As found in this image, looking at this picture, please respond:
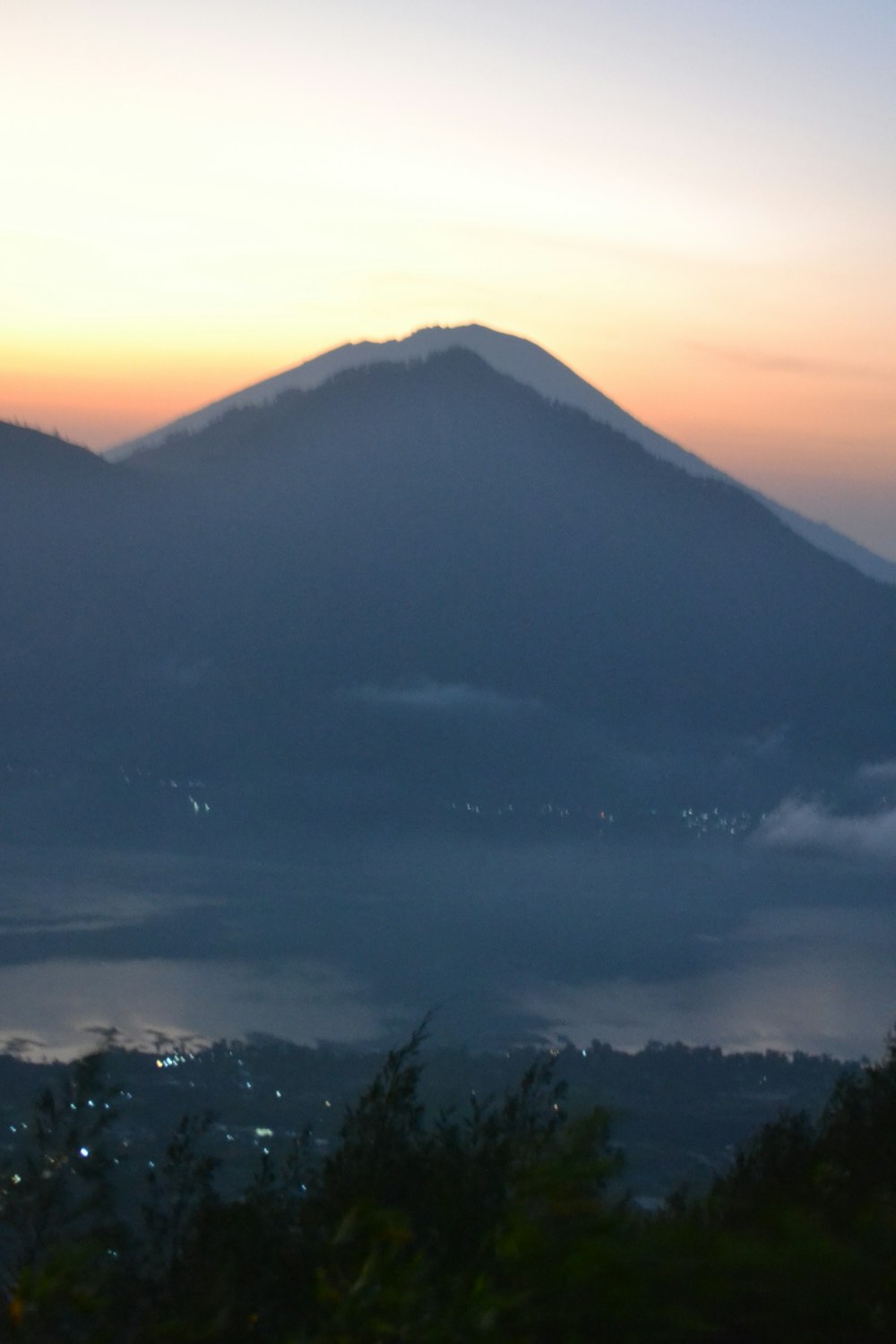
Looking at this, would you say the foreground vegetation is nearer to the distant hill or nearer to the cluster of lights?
the cluster of lights

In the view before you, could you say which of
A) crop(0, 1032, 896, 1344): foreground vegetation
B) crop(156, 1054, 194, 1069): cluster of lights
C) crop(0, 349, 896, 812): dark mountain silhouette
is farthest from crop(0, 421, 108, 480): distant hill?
crop(0, 1032, 896, 1344): foreground vegetation

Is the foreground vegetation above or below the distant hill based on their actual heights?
below

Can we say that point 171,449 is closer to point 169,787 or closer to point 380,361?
point 380,361

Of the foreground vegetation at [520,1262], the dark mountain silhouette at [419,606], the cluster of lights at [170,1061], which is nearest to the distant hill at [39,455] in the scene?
the dark mountain silhouette at [419,606]

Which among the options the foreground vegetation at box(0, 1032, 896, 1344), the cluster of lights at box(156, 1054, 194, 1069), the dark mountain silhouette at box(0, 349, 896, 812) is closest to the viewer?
the foreground vegetation at box(0, 1032, 896, 1344)

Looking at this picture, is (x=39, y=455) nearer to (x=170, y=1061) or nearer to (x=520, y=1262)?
(x=170, y=1061)

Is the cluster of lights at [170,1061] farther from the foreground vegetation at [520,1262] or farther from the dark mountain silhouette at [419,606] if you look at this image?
the dark mountain silhouette at [419,606]

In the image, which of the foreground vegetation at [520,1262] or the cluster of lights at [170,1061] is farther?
the cluster of lights at [170,1061]

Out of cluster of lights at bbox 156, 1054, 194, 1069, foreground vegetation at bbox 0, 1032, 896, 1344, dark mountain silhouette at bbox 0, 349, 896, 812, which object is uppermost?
dark mountain silhouette at bbox 0, 349, 896, 812
